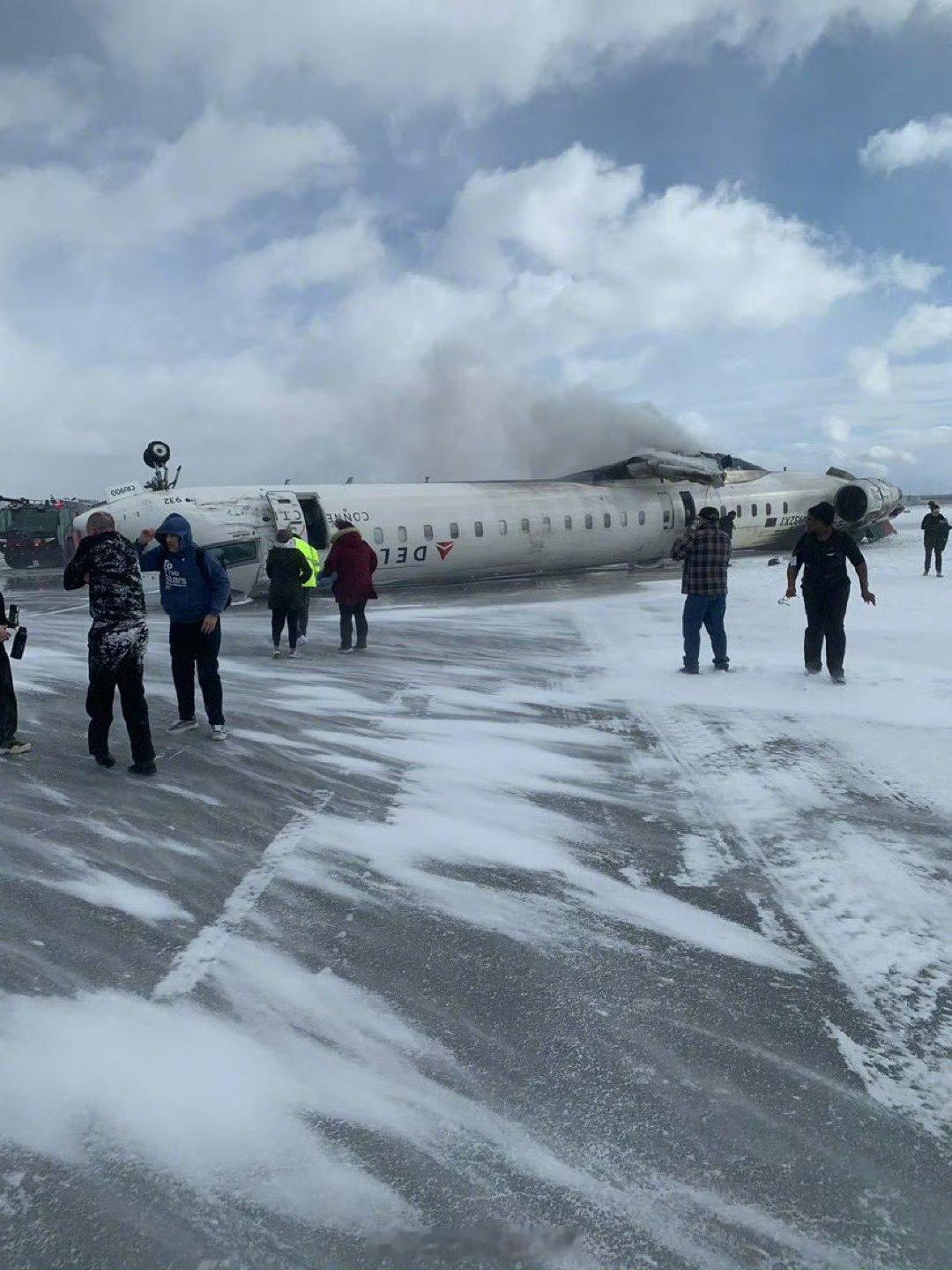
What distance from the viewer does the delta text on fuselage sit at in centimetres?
1606

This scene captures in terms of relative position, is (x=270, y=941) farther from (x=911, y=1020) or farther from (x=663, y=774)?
(x=663, y=774)

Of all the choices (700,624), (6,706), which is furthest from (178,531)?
(700,624)

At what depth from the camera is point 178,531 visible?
6.50 metres

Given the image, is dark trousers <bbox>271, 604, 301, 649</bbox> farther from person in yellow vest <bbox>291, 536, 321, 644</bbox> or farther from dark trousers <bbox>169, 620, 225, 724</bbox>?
dark trousers <bbox>169, 620, 225, 724</bbox>

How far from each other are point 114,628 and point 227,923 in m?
2.69

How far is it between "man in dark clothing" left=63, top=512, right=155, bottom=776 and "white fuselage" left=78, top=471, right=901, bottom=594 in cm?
1019

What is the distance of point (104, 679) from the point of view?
575cm

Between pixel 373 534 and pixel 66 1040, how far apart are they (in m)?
14.9

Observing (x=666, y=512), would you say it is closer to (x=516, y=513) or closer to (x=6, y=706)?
(x=516, y=513)

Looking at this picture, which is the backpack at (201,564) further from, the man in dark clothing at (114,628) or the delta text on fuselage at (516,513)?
the delta text on fuselage at (516,513)

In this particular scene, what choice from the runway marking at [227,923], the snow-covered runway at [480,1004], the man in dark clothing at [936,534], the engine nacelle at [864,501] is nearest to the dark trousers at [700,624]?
the snow-covered runway at [480,1004]

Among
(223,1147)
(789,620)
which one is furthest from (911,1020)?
(789,620)

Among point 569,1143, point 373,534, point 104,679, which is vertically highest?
point 373,534

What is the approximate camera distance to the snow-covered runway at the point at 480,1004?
2.22m
